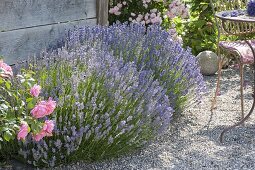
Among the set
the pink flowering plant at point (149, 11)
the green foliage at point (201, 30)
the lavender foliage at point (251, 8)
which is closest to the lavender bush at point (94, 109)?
the lavender foliage at point (251, 8)

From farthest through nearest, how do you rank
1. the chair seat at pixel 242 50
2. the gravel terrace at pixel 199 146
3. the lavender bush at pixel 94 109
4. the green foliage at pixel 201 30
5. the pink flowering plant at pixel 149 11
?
the green foliage at pixel 201 30
the pink flowering plant at pixel 149 11
the chair seat at pixel 242 50
the gravel terrace at pixel 199 146
the lavender bush at pixel 94 109

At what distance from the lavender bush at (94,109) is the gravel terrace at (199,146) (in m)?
0.12

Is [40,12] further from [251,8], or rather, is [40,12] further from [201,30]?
[201,30]

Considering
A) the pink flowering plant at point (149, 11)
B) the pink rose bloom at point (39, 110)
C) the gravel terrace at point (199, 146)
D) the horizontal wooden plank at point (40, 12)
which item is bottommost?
the gravel terrace at point (199, 146)

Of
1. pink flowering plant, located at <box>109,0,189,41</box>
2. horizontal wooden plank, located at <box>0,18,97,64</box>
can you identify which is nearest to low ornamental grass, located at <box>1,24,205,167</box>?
horizontal wooden plank, located at <box>0,18,97,64</box>

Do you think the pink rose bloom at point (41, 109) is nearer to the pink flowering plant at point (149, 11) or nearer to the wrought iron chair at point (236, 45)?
the wrought iron chair at point (236, 45)

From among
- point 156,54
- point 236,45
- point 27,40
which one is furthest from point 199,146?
point 27,40

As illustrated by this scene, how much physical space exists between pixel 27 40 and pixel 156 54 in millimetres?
1067

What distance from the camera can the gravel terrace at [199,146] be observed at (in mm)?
3844

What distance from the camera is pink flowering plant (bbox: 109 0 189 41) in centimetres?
654

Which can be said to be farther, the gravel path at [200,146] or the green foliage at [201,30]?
the green foliage at [201,30]

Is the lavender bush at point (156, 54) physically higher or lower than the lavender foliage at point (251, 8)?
lower

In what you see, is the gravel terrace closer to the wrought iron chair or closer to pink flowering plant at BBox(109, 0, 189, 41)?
the wrought iron chair

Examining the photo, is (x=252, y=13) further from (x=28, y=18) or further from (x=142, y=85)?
(x=28, y=18)
